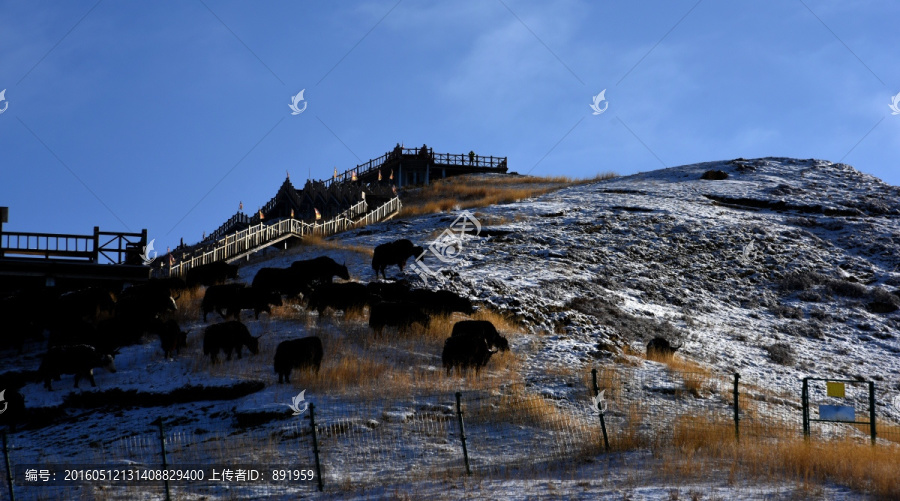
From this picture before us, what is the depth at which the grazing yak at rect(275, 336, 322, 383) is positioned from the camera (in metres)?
19.6

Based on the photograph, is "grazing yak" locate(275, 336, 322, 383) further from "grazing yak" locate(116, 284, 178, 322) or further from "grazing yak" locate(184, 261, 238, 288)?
"grazing yak" locate(184, 261, 238, 288)

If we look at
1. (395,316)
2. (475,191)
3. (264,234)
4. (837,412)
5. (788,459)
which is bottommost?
(788,459)

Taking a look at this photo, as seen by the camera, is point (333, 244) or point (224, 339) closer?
point (224, 339)

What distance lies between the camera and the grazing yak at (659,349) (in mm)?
25531

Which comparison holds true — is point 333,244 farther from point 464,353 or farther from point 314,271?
point 464,353

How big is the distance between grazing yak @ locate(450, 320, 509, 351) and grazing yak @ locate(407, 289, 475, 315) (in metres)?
3.04

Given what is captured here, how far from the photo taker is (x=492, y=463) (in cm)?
1547

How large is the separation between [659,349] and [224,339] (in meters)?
11.7

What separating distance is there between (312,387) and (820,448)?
31.8 feet

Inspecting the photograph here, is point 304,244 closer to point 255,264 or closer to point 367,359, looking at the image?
→ point 255,264

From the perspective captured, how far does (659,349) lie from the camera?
2575 cm

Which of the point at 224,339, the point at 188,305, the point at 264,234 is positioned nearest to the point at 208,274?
the point at 188,305

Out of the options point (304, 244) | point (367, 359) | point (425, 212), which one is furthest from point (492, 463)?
point (425, 212)

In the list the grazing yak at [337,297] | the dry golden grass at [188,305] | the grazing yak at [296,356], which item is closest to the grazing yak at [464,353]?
the grazing yak at [296,356]
